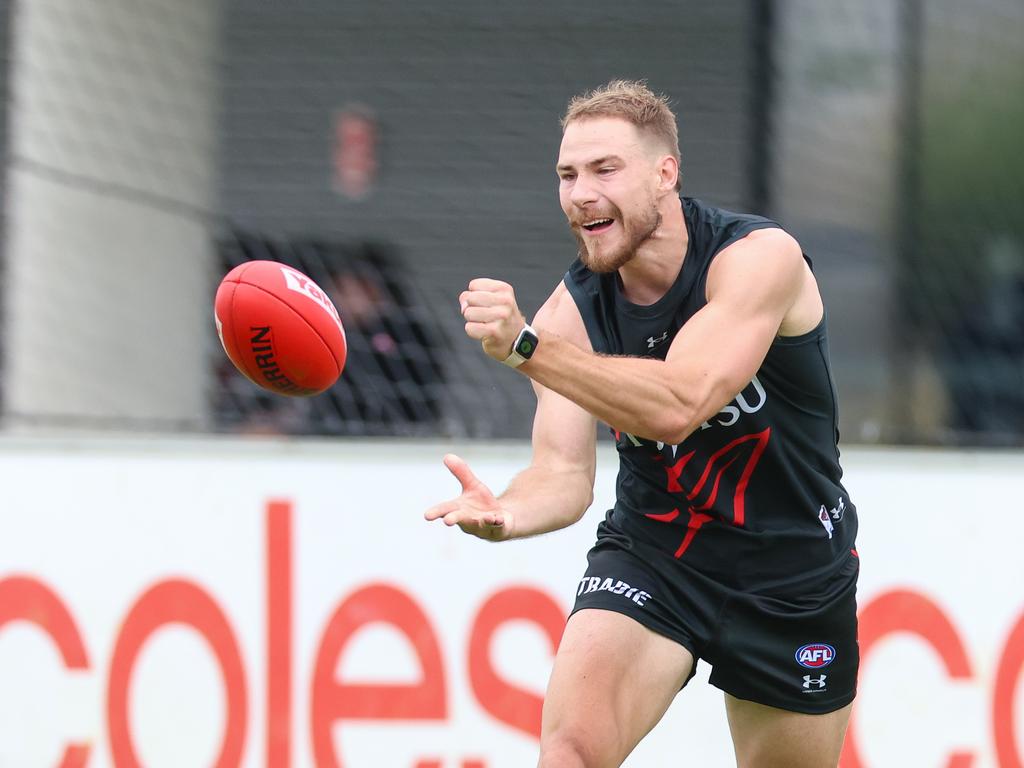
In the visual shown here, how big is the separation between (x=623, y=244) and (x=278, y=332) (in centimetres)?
93

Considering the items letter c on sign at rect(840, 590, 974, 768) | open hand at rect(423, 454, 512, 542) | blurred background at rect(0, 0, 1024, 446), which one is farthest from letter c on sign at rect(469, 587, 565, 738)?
open hand at rect(423, 454, 512, 542)

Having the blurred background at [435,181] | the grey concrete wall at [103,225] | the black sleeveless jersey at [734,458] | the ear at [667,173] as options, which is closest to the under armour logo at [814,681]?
the black sleeveless jersey at [734,458]

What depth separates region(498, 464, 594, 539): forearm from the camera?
3869mm

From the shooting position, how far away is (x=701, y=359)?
357 cm

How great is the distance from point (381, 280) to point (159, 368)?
1141mm

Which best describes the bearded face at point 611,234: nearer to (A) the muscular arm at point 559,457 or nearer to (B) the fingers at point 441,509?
(A) the muscular arm at point 559,457

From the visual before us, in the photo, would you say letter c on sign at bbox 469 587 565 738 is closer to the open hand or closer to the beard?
the open hand

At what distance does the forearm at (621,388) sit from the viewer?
341cm

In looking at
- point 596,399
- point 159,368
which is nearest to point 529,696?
point 596,399

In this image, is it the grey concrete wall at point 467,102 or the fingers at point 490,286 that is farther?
the grey concrete wall at point 467,102

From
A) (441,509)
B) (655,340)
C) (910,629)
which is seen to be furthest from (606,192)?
(910,629)

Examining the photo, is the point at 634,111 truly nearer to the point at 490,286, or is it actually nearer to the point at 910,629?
the point at 490,286

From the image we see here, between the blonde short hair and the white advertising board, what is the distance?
1739 mm

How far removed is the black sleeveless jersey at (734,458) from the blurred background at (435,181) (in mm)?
2304
